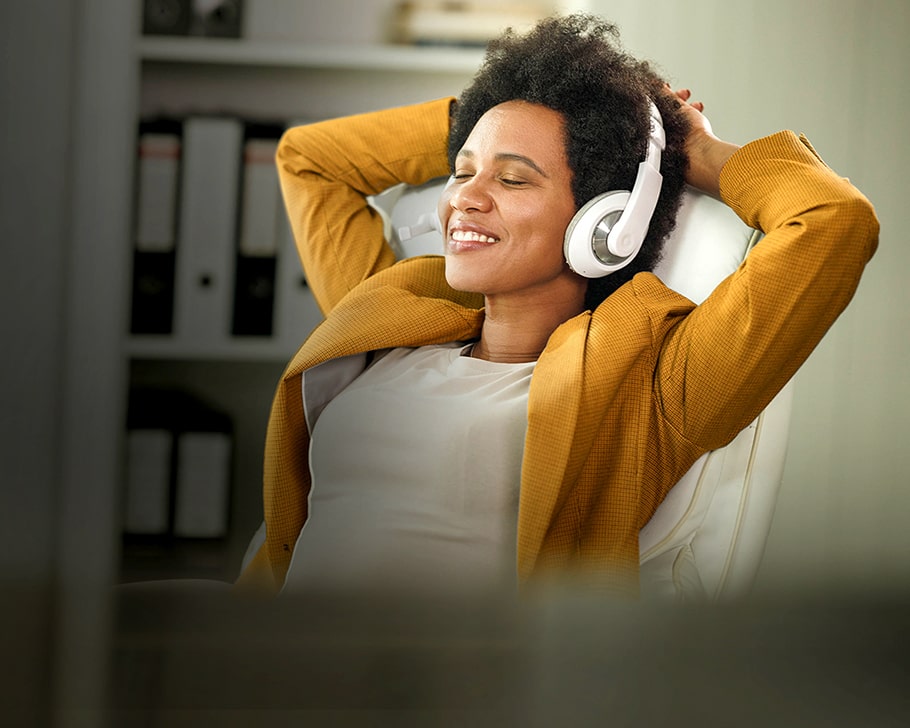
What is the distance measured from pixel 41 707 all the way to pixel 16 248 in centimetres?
33

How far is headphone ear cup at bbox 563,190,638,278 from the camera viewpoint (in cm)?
84

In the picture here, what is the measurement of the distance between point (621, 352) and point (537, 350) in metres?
0.08

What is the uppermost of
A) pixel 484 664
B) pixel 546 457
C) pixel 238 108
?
pixel 238 108

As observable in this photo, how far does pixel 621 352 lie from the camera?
0.84m

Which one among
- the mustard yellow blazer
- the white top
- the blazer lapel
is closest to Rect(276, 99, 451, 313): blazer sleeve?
the mustard yellow blazer

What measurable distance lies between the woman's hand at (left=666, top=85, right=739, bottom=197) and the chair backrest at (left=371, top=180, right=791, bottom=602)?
0.03 metres

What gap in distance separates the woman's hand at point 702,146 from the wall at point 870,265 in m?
0.04

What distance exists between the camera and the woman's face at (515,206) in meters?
0.85

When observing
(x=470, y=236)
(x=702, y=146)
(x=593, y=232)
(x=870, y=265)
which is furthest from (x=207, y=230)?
(x=870, y=265)

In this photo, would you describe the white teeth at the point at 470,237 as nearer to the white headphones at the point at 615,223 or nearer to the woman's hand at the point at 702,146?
the white headphones at the point at 615,223

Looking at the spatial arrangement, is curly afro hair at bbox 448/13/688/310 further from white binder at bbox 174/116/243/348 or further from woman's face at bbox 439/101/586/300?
white binder at bbox 174/116/243/348

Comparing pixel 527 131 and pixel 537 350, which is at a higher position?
pixel 527 131

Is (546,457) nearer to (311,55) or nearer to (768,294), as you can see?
(768,294)

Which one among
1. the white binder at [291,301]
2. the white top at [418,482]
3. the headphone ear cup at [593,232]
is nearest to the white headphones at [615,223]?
the headphone ear cup at [593,232]
